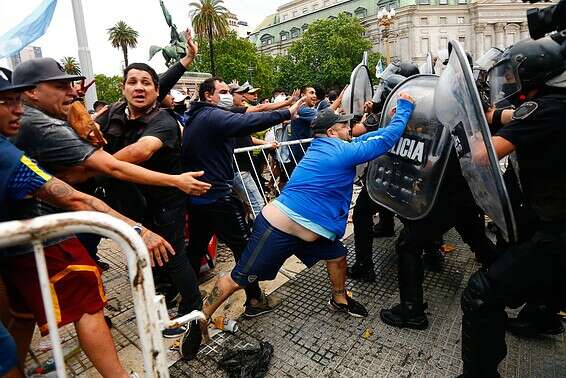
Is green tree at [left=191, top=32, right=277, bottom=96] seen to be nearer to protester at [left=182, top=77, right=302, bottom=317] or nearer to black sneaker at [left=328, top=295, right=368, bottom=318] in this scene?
protester at [left=182, top=77, right=302, bottom=317]

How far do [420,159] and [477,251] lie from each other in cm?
110

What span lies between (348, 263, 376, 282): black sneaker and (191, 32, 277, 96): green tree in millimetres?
39090

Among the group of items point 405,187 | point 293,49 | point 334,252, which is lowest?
point 334,252

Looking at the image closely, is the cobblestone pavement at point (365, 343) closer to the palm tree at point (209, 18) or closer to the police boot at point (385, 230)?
the police boot at point (385, 230)

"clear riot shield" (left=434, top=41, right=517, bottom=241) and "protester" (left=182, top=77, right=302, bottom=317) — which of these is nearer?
"clear riot shield" (left=434, top=41, right=517, bottom=241)

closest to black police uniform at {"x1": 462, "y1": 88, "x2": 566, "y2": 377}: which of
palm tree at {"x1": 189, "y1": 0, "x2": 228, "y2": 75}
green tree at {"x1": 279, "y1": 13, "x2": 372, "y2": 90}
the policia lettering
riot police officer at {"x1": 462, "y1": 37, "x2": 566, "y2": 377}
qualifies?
riot police officer at {"x1": 462, "y1": 37, "x2": 566, "y2": 377}

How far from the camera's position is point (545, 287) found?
174 centimetres

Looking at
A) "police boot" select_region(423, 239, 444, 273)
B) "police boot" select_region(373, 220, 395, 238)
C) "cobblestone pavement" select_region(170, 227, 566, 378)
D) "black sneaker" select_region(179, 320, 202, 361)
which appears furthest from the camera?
"police boot" select_region(373, 220, 395, 238)

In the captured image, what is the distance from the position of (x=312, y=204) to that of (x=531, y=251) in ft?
4.32

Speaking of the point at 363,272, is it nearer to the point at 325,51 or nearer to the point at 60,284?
the point at 60,284

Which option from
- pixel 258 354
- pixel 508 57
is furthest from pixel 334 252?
pixel 508 57

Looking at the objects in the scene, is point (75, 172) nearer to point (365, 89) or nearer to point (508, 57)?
point (508, 57)

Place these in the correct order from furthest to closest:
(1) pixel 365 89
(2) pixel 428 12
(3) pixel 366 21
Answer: (3) pixel 366 21 → (2) pixel 428 12 → (1) pixel 365 89

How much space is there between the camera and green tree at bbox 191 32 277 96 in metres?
41.1
